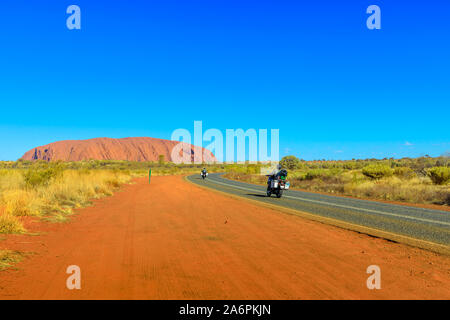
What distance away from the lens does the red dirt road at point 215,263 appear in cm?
383

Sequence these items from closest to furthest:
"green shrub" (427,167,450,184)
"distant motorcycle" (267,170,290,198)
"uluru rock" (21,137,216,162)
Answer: "distant motorcycle" (267,170,290,198) < "green shrub" (427,167,450,184) < "uluru rock" (21,137,216,162)

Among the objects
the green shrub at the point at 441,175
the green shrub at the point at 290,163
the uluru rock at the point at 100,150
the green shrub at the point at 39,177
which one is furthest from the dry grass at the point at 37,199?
the uluru rock at the point at 100,150

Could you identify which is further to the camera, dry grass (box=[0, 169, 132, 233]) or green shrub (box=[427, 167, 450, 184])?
green shrub (box=[427, 167, 450, 184])

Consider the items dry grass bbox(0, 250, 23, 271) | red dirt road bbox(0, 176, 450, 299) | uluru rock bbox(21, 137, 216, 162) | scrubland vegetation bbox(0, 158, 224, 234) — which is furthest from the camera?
uluru rock bbox(21, 137, 216, 162)

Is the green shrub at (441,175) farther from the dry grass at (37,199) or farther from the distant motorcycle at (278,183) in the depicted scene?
the dry grass at (37,199)

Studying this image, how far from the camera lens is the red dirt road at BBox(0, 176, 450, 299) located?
151 inches

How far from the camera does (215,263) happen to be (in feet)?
16.4

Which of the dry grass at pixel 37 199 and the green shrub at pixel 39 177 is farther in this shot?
the green shrub at pixel 39 177

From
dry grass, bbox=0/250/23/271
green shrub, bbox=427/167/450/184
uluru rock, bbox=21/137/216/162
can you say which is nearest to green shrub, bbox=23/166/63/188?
dry grass, bbox=0/250/23/271

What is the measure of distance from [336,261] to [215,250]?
2.28 meters

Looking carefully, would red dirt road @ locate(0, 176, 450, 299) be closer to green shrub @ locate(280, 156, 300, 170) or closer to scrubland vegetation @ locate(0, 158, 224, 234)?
scrubland vegetation @ locate(0, 158, 224, 234)

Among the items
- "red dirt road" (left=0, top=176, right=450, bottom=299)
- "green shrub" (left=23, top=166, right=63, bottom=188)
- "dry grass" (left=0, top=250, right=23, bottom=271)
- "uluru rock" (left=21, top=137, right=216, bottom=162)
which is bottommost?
"red dirt road" (left=0, top=176, right=450, bottom=299)
